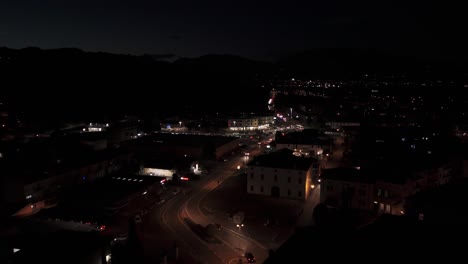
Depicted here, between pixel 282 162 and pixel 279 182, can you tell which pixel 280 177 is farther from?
pixel 282 162

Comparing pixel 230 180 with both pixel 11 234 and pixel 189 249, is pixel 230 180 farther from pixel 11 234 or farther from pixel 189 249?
pixel 11 234

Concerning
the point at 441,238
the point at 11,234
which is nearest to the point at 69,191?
the point at 11,234

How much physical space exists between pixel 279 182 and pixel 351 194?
98.6 inches

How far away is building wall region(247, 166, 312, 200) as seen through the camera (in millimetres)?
12969

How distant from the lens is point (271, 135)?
27.2m

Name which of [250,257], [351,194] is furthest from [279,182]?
[250,257]

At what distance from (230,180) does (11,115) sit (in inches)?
989

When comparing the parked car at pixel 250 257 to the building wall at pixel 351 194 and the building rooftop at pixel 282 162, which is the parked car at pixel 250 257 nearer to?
the building wall at pixel 351 194

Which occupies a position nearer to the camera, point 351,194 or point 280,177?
point 351,194

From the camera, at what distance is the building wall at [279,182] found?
1297 centimetres

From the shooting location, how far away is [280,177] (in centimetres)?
1324

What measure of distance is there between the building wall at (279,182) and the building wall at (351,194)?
3.05ft

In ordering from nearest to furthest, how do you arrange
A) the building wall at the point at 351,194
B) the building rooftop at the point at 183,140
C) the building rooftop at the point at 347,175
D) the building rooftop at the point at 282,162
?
1. the building wall at the point at 351,194
2. the building rooftop at the point at 347,175
3. the building rooftop at the point at 282,162
4. the building rooftop at the point at 183,140

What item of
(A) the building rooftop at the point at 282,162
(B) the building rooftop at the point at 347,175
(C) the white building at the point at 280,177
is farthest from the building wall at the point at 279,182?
(B) the building rooftop at the point at 347,175
